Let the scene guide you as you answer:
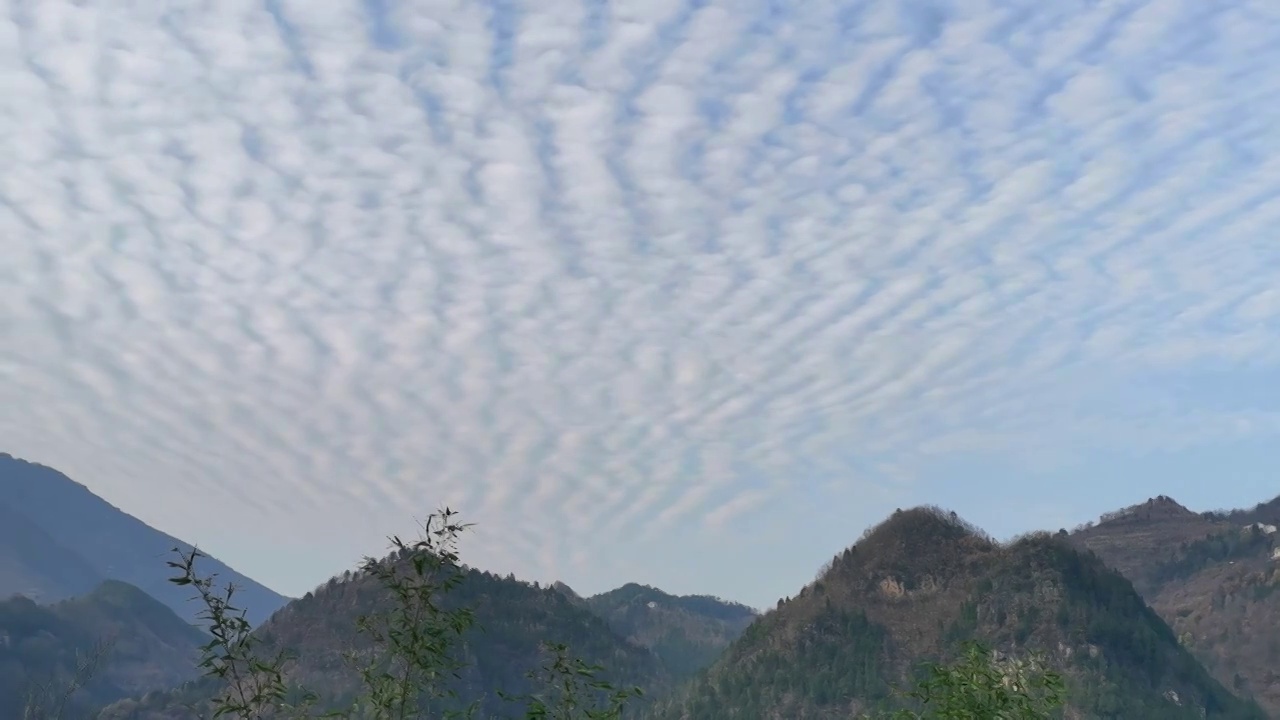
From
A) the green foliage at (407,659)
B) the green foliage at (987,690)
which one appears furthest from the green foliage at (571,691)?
the green foliage at (987,690)

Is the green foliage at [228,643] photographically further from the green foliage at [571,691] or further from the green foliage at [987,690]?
the green foliage at [987,690]

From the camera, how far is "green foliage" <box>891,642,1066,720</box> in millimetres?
17828

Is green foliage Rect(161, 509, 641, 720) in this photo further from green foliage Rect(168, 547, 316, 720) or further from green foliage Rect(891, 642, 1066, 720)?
green foliage Rect(891, 642, 1066, 720)

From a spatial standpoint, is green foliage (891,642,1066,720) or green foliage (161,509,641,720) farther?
green foliage (891,642,1066,720)

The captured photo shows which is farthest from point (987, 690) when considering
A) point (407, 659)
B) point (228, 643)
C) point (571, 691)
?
point (228, 643)

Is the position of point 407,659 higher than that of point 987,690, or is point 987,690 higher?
point 987,690

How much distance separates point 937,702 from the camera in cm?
1911

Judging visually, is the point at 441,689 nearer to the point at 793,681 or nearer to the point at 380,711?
the point at 380,711

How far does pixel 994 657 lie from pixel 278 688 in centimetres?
1354

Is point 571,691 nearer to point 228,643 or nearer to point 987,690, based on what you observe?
point 228,643

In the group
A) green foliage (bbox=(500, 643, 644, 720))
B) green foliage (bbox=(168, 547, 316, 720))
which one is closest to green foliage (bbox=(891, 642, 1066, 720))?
green foliage (bbox=(500, 643, 644, 720))

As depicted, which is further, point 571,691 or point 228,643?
point 571,691

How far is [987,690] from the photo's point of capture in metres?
18.1

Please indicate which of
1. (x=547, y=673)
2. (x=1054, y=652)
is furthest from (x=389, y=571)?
(x=1054, y=652)
